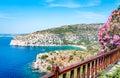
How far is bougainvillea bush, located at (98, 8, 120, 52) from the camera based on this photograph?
51.7ft

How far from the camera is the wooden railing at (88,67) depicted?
14.6 feet

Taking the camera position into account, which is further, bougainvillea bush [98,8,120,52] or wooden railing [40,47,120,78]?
bougainvillea bush [98,8,120,52]

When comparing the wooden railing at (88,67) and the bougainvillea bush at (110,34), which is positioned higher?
the bougainvillea bush at (110,34)

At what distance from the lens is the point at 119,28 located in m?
16.2

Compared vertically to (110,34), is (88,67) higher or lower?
lower

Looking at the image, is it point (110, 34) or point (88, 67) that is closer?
point (88, 67)

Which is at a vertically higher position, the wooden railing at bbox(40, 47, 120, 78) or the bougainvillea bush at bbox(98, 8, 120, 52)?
the bougainvillea bush at bbox(98, 8, 120, 52)

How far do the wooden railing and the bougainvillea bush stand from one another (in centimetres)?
418

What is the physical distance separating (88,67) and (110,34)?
10.0 meters

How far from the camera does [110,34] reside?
16.5m

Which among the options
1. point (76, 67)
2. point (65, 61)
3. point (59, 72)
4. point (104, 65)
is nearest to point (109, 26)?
point (104, 65)

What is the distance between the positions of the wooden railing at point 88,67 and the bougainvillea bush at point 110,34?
4180mm

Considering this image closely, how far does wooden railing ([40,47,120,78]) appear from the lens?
446 centimetres

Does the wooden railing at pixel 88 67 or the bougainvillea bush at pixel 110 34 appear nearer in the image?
the wooden railing at pixel 88 67
